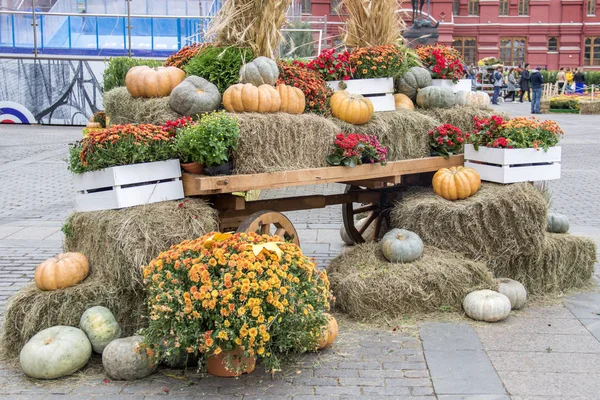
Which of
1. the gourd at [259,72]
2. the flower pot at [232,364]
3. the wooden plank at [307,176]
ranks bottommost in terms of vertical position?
the flower pot at [232,364]

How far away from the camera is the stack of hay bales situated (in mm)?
4785

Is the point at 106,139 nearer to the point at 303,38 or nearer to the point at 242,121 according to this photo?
the point at 242,121

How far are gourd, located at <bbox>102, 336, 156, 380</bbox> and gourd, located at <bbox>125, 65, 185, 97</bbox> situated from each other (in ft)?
→ 7.53

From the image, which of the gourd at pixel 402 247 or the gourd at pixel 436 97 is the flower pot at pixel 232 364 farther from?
the gourd at pixel 436 97

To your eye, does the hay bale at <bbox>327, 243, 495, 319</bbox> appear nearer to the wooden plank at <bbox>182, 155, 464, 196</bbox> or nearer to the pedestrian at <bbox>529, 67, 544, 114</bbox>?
the wooden plank at <bbox>182, 155, 464, 196</bbox>

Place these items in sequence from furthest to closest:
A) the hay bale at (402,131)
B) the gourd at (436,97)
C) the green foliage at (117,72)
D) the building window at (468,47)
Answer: the building window at (468,47)
the green foliage at (117,72)
the gourd at (436,97)
the hay bale at (402,131)

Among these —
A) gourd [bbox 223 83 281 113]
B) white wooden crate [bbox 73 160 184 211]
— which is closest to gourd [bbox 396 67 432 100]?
gourd [bbox 223 83 281 113]

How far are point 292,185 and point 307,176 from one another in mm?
139

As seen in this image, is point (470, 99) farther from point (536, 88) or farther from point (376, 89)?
point (536, 88)

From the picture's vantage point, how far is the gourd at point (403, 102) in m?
6.79

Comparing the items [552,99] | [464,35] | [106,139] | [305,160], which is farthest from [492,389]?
[464,35]

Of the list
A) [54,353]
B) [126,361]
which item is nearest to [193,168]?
[126,361]

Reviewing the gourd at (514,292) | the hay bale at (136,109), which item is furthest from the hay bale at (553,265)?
the hay bale at (136,109)

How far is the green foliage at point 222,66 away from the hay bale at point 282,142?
585 millimetres
